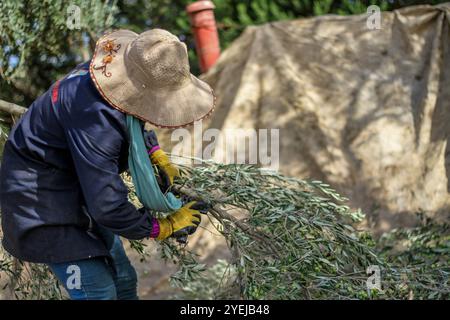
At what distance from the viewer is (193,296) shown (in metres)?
6.04

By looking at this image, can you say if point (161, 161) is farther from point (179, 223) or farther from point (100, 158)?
point (100, 158)

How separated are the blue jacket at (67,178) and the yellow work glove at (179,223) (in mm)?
107

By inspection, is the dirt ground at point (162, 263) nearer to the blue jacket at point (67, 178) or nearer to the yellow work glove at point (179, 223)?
the yellow work glove at point (179, 223)

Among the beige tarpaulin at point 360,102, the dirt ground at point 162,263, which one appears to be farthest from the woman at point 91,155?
the beige tarpaulin at point 360,102

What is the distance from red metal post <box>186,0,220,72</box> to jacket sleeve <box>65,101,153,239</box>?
227 inches

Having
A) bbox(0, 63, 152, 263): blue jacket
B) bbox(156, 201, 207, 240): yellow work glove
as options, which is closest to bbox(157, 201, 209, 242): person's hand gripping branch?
bbox(156, 201, 207, 240): yellow work glove

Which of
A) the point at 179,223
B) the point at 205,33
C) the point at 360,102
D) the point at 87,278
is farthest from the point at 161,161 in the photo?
the point at 205,33

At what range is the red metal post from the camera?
894 cm

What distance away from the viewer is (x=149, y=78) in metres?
3.37

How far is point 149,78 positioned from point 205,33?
5733mm

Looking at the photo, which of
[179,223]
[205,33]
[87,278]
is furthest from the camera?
[205,33]

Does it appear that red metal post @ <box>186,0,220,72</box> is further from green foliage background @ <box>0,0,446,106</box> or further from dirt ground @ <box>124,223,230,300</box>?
dirt ground @ <box>124,223,230,300</box>
